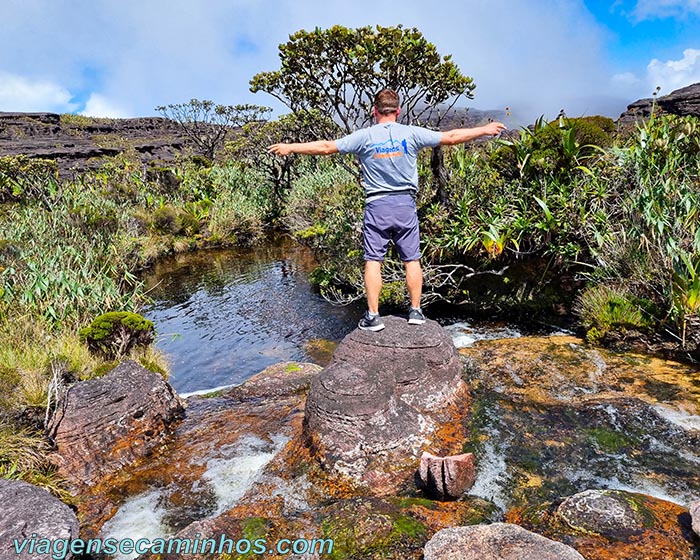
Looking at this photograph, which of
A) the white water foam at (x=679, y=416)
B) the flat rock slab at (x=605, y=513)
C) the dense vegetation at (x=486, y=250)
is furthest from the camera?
the dense vegetation at (x=486, y=250)

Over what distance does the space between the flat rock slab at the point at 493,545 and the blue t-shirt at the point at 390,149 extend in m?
2.96

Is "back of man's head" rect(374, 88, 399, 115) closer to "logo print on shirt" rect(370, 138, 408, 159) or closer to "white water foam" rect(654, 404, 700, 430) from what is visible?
"logo print on shirt" rect(370, 138, 408, 159)

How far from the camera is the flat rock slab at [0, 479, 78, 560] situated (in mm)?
2973

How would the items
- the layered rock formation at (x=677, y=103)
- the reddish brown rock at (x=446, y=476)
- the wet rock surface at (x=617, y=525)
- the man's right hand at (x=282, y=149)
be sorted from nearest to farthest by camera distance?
Answer: the wet rock surface at (x=617, y=525) → the reddish brown rock at (x=446, y=476) → the man's right hand at (x=282, y=149) → the layered rock formation at (x=677, y=103)

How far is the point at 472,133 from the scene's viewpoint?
4273 mm

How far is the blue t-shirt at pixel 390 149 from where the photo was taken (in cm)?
441

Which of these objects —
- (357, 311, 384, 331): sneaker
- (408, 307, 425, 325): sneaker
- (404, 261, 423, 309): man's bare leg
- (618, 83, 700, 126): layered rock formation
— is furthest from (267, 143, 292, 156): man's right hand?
(618, 83, 700, 126): layered rock formation

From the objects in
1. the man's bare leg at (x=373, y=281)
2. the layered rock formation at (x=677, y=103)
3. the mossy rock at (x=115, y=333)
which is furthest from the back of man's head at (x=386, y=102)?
the layered rock formation at (x=677, y=103)

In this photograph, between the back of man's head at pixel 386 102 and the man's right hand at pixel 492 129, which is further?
the back of man's head at pixel 386 102

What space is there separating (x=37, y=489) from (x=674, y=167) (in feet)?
26.4

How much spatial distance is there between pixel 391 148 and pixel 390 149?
13mm

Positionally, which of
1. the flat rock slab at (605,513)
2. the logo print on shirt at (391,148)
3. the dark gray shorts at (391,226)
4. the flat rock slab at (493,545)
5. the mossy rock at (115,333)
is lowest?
the flat rock slab at (605,513)

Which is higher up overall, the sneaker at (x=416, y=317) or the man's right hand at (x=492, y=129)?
the man's right hand at (x=492, y=129)

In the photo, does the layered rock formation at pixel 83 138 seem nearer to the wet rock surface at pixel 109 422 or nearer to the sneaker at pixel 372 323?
the wet rock surface at pixel 109 422
